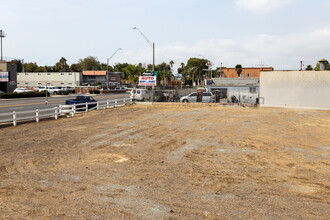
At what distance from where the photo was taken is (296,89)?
116 ft

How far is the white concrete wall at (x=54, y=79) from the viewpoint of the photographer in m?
95.9

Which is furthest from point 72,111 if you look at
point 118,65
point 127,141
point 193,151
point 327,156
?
point 118,65

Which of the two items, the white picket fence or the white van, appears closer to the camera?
the white picket fence

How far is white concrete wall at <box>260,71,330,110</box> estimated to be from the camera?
3391 cm

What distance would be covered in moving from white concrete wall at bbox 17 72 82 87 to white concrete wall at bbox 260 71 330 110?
7094 cm

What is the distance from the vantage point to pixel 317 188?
848 centimetres

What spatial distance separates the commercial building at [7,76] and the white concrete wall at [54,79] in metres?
34.3

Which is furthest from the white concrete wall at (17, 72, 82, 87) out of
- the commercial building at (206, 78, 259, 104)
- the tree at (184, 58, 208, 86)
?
the commercial building at (206, 78, 259, 104)

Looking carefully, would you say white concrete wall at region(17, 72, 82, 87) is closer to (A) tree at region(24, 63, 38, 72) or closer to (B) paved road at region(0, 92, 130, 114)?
(A) tree at region(24, 63, 38, 72)

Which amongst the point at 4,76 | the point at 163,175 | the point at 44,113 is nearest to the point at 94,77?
the point at 4,76

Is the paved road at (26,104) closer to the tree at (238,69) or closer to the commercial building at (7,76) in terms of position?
the commercial building at (7,76)

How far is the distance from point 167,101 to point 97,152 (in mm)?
30303

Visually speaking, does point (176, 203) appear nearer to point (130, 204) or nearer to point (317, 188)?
point (130, 204)

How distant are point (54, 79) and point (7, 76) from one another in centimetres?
3898
